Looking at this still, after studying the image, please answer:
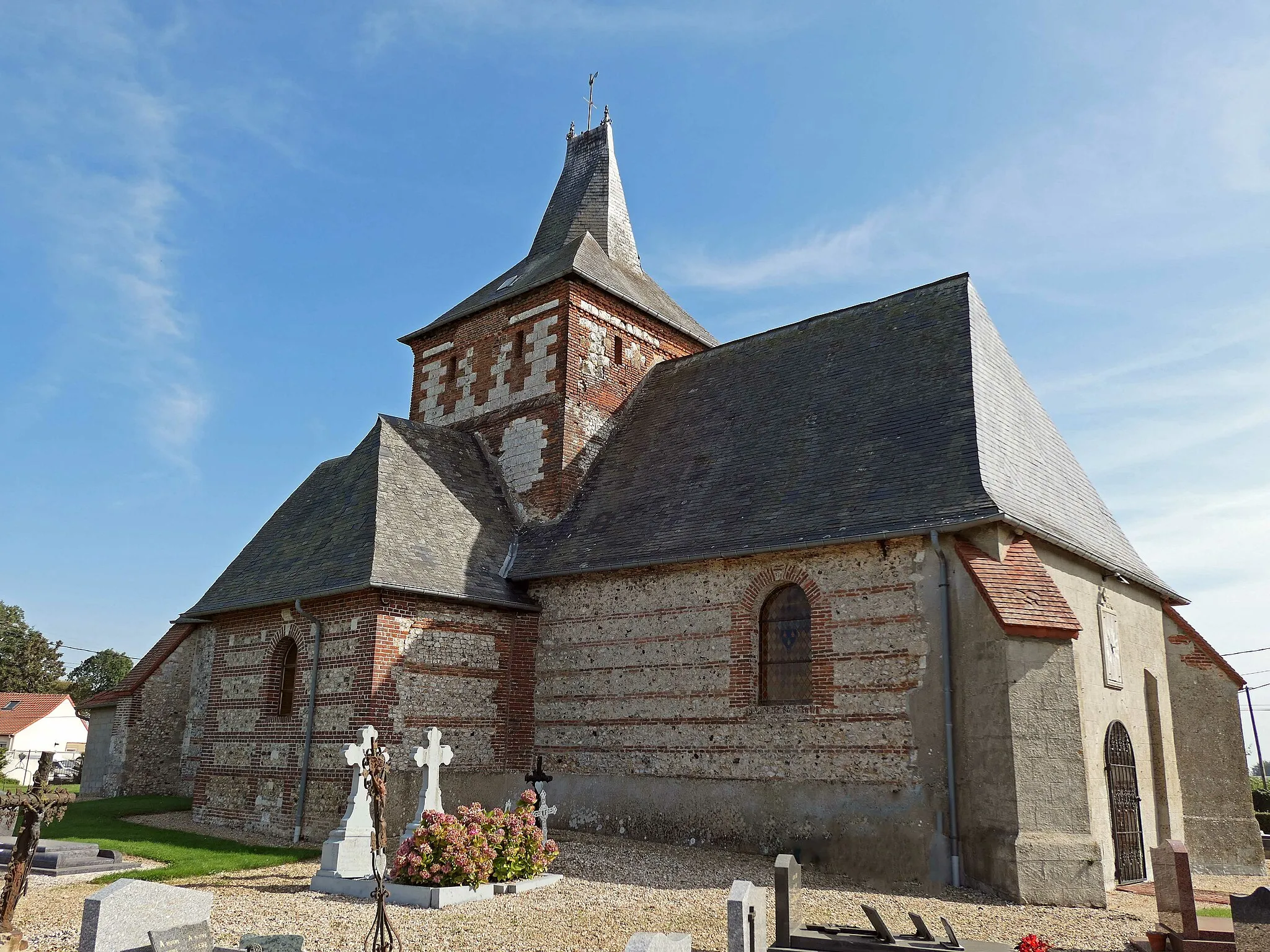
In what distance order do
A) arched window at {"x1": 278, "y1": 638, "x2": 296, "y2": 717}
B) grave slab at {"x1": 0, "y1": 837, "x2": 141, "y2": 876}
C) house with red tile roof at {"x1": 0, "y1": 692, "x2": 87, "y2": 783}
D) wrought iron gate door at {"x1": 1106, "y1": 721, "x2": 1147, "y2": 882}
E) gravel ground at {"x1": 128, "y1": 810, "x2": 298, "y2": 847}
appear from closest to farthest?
grave slab at {"x1": 0, "y1": 837, "x2": 141, "y2": 876}, wrought iron gate door at {"x1": 1106, "y1": 721, "x2": 1147, "y2": 882}, gravel ground at {"x1": 128, "y1": 810, "x2": 298, "y2": 847}, arched window at {"x1": 278, "y1": 638, "x2": 296, "y2": 717}, house with red tile roof at {"x1": 0, "y1": 692, "x2": 87, "y2": 783}

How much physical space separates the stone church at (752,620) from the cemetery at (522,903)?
1.05 meters

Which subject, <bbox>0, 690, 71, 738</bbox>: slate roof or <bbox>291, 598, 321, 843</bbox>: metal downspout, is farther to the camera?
<bbox>0, 690, 71, 738</bbox>: slate roof

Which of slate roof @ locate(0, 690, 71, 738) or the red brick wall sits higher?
the red brick wall

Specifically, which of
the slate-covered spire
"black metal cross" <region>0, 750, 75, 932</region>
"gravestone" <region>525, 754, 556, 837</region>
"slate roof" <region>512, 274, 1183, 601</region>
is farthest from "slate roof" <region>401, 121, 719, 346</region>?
"black metal cross" <region>0, 750, 75, 932</region>

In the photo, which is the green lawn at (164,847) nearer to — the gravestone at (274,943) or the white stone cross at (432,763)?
the white stone cross at (432,763)

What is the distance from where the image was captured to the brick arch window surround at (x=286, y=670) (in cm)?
1641

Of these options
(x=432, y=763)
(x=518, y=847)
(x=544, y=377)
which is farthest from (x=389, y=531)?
(x=518, y=847)

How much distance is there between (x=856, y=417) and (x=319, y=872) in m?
9.79

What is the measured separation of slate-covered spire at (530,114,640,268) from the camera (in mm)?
22266

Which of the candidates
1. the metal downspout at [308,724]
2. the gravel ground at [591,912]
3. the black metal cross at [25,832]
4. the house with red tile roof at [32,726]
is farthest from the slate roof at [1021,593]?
the house with red tile roof at [32,726]

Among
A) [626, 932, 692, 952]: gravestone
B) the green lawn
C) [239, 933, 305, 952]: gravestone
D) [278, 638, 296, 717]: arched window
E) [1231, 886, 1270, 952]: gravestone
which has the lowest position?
the green lawn

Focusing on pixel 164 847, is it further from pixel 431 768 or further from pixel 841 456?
pixel 841 456

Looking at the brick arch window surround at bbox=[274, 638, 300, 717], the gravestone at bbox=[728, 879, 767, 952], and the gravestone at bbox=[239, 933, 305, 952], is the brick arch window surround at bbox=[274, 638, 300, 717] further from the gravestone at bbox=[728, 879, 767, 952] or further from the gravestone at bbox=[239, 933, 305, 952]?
the gravestone at bbox=[728, 879, 767, 952]

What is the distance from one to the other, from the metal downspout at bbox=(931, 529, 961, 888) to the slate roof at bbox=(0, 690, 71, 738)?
52542 mm
